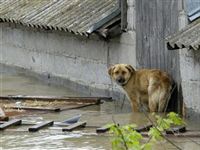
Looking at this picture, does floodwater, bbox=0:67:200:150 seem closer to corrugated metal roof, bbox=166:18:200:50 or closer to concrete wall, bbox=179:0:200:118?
concrete wall, bbox=179:0:200:118

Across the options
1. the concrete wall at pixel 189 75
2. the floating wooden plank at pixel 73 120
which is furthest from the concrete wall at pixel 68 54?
the floating wooden plank at pixel 73 120

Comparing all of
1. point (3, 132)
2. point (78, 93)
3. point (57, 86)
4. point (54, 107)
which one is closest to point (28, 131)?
point (3, 132)

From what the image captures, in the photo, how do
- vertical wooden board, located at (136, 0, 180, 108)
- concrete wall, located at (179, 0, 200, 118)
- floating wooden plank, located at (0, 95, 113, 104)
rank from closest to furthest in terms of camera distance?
concrete wall, located at (179, 0, 200, 118), vertical wooden board, located at (136, 0, 180, 108), floating wooden plank, located at (0, 95, 113, 104)

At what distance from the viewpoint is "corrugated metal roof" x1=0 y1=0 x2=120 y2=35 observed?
46.8 ft

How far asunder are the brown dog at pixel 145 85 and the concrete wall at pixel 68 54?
109 centimetres

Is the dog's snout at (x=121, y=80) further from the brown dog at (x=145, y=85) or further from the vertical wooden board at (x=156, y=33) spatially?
the vertical wooden board at (x=156, y=33)

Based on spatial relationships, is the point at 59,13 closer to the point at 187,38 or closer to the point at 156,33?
the point at 156,33

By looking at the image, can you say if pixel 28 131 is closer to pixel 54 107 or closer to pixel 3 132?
pixel 3 132

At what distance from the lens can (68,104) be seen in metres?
13.3

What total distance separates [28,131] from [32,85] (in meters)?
5.78

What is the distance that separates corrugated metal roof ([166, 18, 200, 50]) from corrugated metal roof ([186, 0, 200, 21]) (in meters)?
0.09

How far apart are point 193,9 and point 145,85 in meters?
1.59

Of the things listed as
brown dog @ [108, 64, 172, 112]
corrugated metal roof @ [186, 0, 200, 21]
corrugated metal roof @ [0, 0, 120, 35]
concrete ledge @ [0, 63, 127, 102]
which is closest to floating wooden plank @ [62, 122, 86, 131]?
brown dog @ [108, 64, 172, 112]

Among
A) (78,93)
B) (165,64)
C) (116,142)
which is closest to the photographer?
(116,142)
